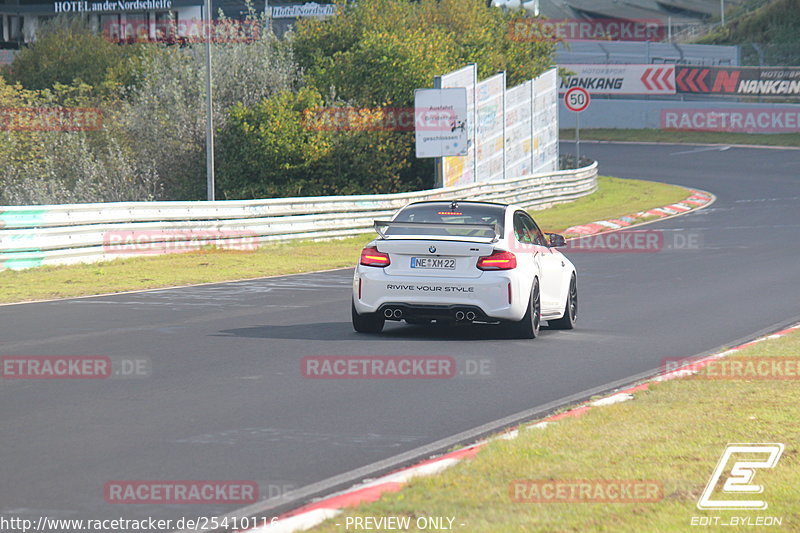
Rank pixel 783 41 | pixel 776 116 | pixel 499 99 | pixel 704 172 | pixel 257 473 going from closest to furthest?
pixel 257 473 < pixel 499 99 < pixel 704 172 < pixel 776 116 < pixel 783 41

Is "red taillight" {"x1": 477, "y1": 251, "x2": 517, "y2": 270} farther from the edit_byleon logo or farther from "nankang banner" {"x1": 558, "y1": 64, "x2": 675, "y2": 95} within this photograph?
"nankang banner" {"x1": 558, "y1": 64, "x2": 675, "y2": 95}

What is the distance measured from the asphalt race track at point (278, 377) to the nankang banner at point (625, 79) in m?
43.3

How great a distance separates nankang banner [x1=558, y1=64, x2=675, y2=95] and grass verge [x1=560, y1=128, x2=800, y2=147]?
219 cm

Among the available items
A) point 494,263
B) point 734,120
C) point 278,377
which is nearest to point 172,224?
point 494,263

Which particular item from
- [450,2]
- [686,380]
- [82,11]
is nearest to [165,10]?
[82,11]

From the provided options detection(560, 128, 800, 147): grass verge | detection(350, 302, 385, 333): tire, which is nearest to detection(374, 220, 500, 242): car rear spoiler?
detection(350, 302, 385, 333): tire

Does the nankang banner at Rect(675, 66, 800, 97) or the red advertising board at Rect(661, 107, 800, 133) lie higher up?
the nankang banner at Rect(675, 66, 800, 97)

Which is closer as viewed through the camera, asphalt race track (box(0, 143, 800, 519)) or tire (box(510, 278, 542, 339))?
asphalt race track (box(0, 143, 800, 519))

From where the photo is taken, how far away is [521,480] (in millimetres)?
6121

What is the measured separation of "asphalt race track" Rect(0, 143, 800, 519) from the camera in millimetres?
6777

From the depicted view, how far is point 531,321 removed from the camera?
1263 centimetres

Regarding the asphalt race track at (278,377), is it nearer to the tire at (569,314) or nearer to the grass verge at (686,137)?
the tire at (569,314)

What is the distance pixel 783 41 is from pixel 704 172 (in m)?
32.7

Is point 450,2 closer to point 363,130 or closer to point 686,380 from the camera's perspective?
point 363,130
